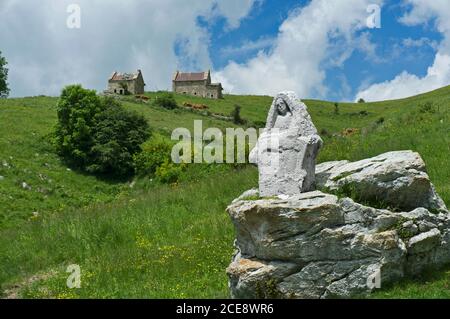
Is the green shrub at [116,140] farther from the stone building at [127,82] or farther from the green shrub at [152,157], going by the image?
the stone building at [127,82]

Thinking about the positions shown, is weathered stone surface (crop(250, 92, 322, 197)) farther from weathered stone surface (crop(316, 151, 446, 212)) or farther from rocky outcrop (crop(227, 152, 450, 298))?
rocky outcrop (crop(227, 152, 450, 298))

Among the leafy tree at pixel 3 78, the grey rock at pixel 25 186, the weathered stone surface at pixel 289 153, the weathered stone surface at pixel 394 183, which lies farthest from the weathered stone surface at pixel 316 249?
the leafy tree at pixel 3 78

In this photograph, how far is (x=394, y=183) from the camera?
10773 mm

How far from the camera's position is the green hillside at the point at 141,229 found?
1252 cm

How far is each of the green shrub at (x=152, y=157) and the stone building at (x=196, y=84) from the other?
6736 centimetres

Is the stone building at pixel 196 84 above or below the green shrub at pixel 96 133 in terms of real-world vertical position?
above

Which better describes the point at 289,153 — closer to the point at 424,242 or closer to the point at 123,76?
the point at 424,242

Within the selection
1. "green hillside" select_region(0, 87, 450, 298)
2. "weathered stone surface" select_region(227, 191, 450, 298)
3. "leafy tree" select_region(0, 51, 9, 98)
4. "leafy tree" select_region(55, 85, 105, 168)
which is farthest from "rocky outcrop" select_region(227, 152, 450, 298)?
"leafy tree" select_region(0, 51, 9, 98)

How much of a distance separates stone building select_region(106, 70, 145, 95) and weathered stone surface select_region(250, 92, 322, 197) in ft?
292

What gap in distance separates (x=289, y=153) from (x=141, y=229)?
8014 millimetres

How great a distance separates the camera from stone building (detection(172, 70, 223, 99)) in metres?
111

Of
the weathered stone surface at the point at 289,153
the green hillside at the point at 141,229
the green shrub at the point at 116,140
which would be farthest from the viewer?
the green shrub at the point at 116,140
